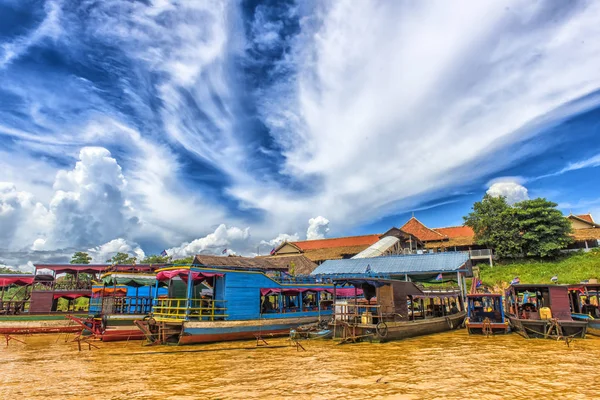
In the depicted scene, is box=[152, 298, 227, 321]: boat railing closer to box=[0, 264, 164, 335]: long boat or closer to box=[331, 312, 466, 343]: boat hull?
box=[0, 264, 164, 335]: long boat

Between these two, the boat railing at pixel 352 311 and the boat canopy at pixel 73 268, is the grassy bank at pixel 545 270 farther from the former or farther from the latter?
the boat canopy at pixel 73 268

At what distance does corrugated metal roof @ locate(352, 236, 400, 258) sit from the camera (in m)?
34.8

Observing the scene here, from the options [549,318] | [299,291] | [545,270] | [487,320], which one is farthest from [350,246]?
[549,318]

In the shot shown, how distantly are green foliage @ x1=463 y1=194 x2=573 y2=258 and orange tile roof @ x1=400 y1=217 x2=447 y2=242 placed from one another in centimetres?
563

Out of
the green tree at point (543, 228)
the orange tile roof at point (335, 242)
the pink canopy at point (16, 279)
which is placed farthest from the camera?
the orange tile roof at point (335, 242)

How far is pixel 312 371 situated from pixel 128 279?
11.7 m

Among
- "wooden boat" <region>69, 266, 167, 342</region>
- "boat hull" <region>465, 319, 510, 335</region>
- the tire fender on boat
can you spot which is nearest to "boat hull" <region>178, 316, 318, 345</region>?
"wooden boat" <region>69, 266, 167, 342</region>

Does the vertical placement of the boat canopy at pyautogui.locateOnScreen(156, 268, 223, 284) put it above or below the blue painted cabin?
above

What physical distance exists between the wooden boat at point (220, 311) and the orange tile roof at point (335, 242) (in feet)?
96.2

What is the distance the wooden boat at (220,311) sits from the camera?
14586 millimetres

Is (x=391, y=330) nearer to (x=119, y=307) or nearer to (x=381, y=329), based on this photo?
(x=381, y=329)

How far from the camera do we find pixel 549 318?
16.0m

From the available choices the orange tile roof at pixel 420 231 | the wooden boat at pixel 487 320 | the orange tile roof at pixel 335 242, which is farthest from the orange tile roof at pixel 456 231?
the wooden boat at pixel 487 320

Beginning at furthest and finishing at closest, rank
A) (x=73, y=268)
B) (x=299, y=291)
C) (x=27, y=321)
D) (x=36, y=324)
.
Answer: (x=73, y=268) < (x=36, y=324) < (x=27, y=321) < (x=299, y=291)
